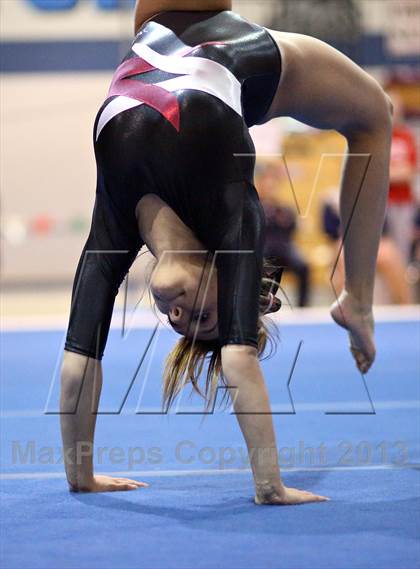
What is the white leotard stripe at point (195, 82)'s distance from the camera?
2109mm

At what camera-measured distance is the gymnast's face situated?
208cm

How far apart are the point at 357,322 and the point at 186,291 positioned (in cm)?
73

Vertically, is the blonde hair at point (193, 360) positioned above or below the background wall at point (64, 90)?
above

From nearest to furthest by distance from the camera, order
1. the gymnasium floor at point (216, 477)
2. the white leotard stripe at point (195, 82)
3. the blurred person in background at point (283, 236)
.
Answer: the gymnasium floor at point (216, 477) → the white leotard stripe at point (195, 82) → the blurred person in background at point (283, 236)

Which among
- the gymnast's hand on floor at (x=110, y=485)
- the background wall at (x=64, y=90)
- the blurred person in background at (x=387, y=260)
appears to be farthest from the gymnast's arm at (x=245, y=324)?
the background wall at (x=64, y=90)

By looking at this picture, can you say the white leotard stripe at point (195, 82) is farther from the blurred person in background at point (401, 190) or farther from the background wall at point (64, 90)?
the background wall at point (64, 90)

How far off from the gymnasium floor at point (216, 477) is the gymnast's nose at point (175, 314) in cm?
39

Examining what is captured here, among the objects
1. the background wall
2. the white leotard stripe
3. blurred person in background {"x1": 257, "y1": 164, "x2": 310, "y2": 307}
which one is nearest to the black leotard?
the white leotard stripe

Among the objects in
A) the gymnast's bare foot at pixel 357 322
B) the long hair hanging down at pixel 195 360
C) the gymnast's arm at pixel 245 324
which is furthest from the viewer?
the gymnast's bare foot at pixel 357 322

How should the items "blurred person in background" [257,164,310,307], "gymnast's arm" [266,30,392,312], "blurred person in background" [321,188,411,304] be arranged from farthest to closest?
"blurred person in background" [257,164,310,307], "blurred person in background" [321,188,411,304], "gymnast's arm" [266,30,392,312]

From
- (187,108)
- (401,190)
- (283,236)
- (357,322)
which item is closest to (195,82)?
(187,108)

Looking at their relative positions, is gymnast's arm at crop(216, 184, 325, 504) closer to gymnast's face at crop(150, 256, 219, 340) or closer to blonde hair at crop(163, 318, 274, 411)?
gymnast's face at crop(150, 256, 219, 340)

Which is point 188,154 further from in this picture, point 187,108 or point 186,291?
point 186,291

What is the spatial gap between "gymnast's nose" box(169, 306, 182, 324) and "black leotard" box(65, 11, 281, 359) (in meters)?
0.10
